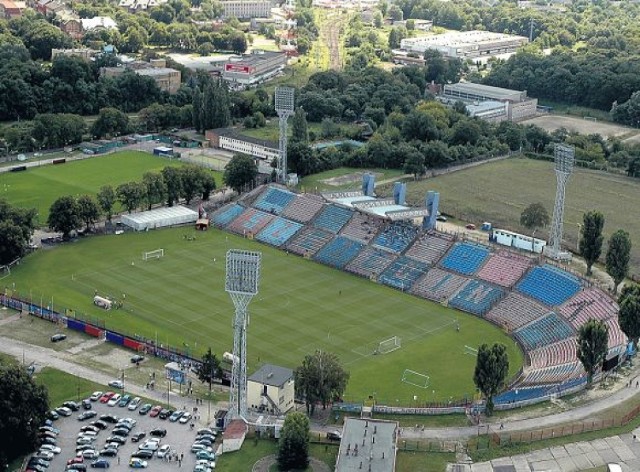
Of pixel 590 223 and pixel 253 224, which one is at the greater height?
pixel 590 223

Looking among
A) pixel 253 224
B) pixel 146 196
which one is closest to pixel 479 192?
pixel 253 224

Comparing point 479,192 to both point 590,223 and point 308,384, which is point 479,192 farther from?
point 308,384

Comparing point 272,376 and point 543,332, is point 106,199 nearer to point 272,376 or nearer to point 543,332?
point 272,376

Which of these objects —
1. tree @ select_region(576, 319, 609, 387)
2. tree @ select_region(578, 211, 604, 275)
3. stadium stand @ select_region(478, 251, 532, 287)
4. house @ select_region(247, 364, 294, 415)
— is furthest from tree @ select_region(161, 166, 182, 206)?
tree @ select_region(576, 319, 609, 387)

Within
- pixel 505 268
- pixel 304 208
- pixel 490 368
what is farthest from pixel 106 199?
pixel 490 368

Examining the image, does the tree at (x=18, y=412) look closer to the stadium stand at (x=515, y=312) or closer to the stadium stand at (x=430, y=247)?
the stadium stand at (x=515, y=312)
